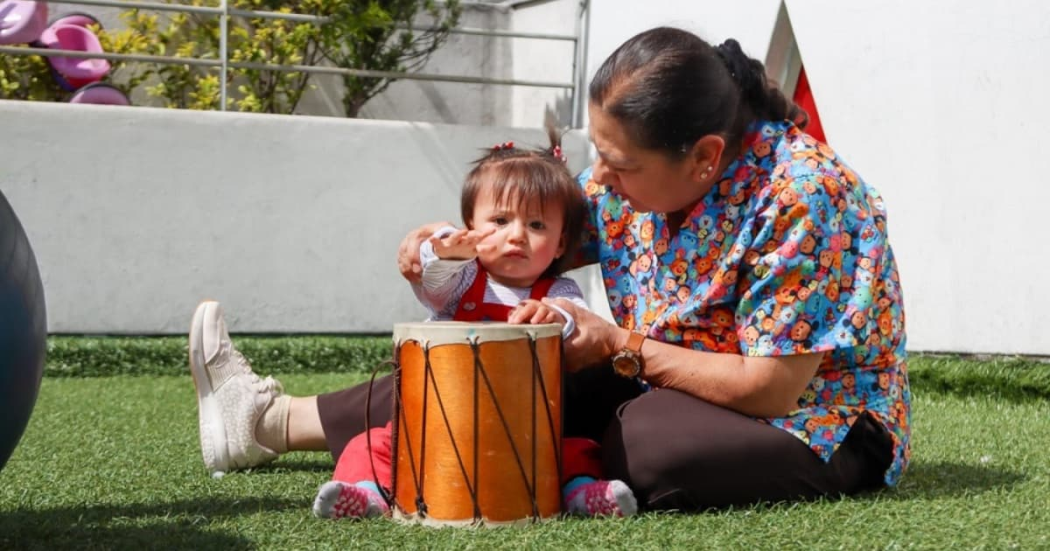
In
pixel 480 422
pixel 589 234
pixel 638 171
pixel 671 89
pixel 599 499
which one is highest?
pixel 671 89

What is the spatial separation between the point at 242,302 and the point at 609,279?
4.14 m

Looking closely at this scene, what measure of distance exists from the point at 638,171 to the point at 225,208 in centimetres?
459

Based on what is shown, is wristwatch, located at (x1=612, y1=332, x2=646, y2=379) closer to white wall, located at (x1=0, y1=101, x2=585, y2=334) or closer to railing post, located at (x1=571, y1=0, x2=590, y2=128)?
white wall, located at (x1=0, y1=101, x2=585, y2=334)

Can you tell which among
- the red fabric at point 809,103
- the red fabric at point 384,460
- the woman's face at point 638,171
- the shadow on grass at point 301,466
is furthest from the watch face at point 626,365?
the red fabric at point 809,103

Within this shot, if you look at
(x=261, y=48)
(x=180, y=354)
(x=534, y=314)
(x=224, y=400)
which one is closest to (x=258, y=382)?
(x=224, y=400)

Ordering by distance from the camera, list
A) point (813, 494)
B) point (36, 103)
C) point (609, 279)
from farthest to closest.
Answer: point (36, 103) < point (609, 279) < point (813, 494)

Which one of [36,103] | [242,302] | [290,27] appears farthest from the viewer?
[290,27]

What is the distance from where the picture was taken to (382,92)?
27.2 feet

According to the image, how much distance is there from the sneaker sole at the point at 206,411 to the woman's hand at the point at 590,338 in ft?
3.58

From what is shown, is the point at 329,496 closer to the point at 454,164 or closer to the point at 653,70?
the point at 653,70

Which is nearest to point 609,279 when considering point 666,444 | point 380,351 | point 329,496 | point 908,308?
point 666,444

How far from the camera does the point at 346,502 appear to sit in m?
2.74

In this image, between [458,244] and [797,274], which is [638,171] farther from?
[458,244]

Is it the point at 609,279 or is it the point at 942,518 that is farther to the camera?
the point at 609,279
